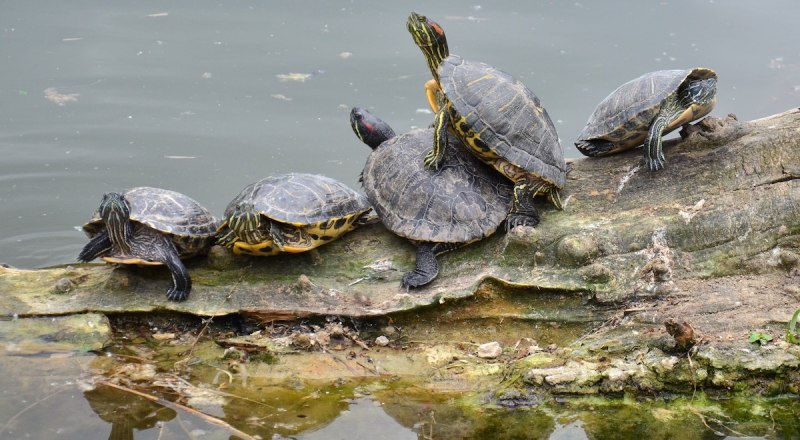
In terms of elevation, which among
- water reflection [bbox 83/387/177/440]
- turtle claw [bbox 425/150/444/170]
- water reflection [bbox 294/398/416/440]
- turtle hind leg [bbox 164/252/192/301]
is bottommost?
water reflection [bbox 83/387/177/440]

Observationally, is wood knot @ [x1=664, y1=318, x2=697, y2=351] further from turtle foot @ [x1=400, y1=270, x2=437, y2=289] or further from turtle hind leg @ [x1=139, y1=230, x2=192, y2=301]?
turtle hind leg @ [x1=139, y1=230, x2=192, y2=301]

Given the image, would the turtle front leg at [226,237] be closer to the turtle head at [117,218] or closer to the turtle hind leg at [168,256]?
the turtle hind leg at [168,256]

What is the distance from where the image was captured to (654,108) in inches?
199

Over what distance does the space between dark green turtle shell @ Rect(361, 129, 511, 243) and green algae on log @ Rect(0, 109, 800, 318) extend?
0.65 ft

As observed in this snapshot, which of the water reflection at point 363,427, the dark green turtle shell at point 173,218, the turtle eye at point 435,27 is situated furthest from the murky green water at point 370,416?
the turtle eye at point 435,27

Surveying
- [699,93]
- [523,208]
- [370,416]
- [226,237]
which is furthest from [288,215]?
[699,93]

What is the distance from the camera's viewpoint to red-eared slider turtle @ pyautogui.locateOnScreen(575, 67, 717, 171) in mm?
5035

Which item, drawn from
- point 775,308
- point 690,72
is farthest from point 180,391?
point 690,72

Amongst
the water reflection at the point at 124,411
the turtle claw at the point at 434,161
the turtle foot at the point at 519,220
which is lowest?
the water reflection at the point at 124,411

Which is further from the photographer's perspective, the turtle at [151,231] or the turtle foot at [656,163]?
the turtle foot at [656,163]

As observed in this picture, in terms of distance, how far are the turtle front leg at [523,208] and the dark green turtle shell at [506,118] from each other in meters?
0.11

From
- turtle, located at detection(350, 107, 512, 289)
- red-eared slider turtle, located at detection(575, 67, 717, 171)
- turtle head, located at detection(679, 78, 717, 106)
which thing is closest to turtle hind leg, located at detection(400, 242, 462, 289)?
turtle, located at detection(350, 107, 512, 289)

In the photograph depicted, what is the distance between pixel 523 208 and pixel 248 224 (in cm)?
168

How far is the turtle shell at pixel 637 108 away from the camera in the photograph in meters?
5.08
